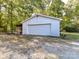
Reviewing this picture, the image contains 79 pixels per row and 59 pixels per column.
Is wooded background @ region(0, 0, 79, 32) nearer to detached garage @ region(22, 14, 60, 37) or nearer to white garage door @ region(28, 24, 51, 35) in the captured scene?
detached garage @ region(22, 14, 60, 37)

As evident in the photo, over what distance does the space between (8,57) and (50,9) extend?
25314 millimetres

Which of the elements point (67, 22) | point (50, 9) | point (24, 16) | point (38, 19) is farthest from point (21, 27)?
point (67, 22)

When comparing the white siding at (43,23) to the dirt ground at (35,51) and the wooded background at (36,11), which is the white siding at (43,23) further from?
the dirt ground at (35,51)

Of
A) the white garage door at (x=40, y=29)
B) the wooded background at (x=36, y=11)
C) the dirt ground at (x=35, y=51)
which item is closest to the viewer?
the dirt ground at (x=35, y=51)

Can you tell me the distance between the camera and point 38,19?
19.8 metres

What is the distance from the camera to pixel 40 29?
→ 19.8 metres

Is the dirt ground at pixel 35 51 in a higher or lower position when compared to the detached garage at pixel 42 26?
lower

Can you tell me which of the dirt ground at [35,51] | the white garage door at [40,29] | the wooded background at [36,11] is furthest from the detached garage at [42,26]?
the dirt ground at [35,51]

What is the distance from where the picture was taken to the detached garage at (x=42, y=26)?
18406 millimetres

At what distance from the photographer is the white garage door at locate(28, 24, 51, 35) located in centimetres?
1897

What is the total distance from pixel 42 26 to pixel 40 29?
508mm

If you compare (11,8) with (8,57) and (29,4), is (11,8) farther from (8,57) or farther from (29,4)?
(8,57)

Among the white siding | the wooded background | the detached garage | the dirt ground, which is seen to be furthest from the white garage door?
the dirt ground

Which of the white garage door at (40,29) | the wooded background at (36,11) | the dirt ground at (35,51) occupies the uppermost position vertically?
the wooded background at (36,11)
